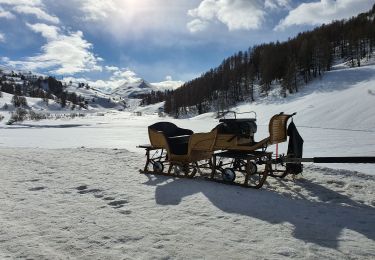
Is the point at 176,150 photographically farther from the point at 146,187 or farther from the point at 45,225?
the point at 45,225

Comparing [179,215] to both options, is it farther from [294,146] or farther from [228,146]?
[294,146]

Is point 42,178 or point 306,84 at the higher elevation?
point 306,84

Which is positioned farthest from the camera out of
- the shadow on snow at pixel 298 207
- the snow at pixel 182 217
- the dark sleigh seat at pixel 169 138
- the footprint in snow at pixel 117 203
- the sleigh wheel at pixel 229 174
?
the dark sleigh seat at pixel 169 138

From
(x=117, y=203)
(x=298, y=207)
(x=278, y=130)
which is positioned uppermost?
(x=278, y=130)

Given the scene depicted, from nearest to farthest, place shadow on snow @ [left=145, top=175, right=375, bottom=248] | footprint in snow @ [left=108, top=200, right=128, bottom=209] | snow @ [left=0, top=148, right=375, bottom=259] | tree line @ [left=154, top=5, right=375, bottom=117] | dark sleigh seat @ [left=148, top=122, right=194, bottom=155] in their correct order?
snow @ [left=0, top=148, right=375, bottom=259], shadow on snow @ [left=145, top=175, right=375, bottom=248], footprint in snow @ [left=108, top=200, right=128, bottom=209], dark sleigh seat @ [left=148, top=122, right=194, bottom=155], tree line @ [left=154, top=5, right=375, bottom=117]

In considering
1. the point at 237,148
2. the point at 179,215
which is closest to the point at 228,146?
the point at 237,148

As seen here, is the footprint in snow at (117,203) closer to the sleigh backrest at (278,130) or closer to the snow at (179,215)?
the snow at (179,215)

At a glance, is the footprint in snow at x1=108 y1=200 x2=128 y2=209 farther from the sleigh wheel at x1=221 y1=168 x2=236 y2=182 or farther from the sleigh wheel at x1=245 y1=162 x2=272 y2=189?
the sleigh wheel at x1=245 y1=162 x2=272 y2=189

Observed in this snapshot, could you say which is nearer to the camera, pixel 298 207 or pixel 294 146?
pixel 298 207

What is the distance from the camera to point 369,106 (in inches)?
1586

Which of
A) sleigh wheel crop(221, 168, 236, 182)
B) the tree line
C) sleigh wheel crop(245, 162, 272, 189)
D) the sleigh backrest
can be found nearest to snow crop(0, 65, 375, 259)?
sleigh wheel crop(245, 162, 272, 189)

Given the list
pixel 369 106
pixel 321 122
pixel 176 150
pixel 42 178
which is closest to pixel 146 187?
pixel 176 150

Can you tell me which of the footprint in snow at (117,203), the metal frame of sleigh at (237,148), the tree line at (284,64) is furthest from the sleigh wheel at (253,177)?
the tree line at (284,64)

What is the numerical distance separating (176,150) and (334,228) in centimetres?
571
